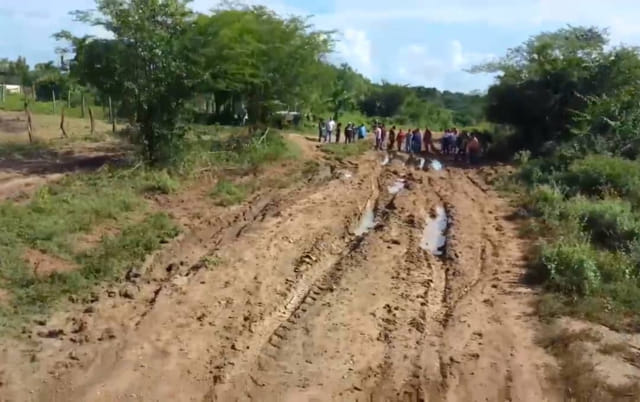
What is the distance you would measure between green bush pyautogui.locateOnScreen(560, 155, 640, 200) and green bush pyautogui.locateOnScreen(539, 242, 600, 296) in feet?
19.6

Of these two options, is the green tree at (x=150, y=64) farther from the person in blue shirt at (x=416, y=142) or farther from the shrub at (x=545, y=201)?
the person in blue shirt at (x=416, y=142)

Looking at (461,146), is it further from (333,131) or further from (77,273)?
(77,273)

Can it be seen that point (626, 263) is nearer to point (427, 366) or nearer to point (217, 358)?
point (427, 366)

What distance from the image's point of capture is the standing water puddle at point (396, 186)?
71.8 feet

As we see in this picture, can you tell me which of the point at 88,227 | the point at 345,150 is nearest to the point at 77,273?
the point at 88,227

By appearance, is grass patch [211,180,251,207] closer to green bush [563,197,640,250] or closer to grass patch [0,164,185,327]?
grass patch [0,164,185,327]

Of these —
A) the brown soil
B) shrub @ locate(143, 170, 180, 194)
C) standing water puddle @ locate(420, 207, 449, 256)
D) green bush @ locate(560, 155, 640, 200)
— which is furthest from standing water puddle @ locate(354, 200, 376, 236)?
the brown soil

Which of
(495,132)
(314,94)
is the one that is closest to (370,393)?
(314,94)

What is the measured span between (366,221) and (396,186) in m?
5.43

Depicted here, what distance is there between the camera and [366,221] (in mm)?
17672

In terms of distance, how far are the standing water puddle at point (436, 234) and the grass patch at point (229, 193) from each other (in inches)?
172

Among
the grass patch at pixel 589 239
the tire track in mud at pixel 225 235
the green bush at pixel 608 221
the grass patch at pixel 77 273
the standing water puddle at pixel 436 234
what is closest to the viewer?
the grass patch at pixel 77 273

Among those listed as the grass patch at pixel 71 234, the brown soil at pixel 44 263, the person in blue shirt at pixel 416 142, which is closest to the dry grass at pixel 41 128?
the grass patch at pixel 71 234

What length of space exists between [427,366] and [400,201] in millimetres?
10735
